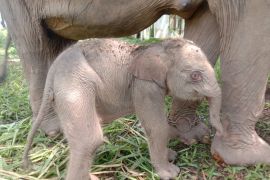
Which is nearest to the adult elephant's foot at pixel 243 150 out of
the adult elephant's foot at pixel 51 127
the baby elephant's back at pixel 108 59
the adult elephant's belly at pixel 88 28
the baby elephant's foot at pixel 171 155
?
the baby elephant's foot at pixel 171 155

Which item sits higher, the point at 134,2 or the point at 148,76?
the point at 134,2

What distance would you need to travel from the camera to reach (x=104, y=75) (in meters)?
1.82

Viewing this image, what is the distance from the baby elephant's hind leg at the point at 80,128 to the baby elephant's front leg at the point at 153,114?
0.20 metres

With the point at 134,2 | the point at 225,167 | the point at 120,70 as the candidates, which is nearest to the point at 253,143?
the point at 225,167

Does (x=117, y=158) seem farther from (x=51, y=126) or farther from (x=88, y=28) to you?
(x=88, y=28)

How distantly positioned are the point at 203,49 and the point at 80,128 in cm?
86

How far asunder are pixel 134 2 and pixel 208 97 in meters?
0.68

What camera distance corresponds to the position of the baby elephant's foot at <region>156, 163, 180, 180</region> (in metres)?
1.92

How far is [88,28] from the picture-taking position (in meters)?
2.31

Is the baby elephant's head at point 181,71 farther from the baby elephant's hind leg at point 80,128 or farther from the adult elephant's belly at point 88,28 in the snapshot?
the adult elephant's belly at point 88,28

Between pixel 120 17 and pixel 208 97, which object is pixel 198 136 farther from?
pixel 120 17

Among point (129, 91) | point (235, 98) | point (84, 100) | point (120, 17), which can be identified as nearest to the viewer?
point (84, 100)

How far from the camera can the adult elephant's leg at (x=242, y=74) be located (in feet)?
6.25

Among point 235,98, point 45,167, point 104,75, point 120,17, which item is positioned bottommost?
point 45,167
